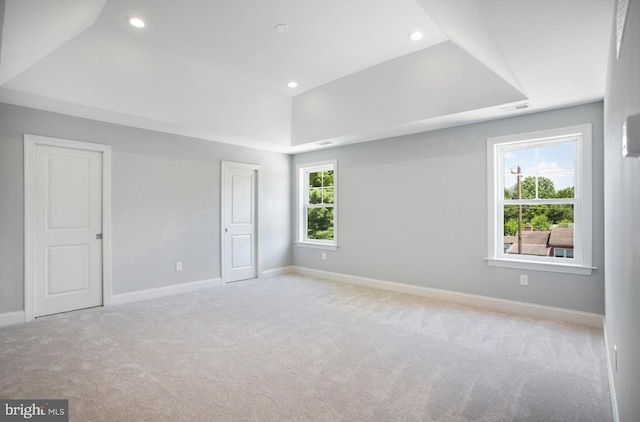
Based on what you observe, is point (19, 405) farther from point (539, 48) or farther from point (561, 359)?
point (539, 48)

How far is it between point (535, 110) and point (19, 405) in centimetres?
526

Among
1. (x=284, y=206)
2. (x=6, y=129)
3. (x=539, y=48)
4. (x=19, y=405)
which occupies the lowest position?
(x=19, y=405)

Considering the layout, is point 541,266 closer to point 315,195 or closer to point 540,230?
point 540,230

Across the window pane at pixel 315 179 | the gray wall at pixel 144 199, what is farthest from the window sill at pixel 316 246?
the gray wall at pixel 144 199

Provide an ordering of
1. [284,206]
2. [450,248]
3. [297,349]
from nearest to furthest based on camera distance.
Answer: [297,349] < [450,248] < [284,206]

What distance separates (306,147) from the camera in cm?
593

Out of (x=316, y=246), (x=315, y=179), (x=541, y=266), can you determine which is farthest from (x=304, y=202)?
(x=541, y=266)

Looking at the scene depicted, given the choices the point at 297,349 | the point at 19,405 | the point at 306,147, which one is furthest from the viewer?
the point at 306,147

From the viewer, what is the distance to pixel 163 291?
4742 mm

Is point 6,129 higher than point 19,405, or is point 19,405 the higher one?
point 6,129

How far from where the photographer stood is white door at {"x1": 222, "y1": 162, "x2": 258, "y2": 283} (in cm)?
559

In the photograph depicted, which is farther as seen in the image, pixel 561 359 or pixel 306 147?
pixel 306 147

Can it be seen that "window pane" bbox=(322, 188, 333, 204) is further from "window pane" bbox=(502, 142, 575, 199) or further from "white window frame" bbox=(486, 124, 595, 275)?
"window pane" bbox=(502, 142, 575, 199)

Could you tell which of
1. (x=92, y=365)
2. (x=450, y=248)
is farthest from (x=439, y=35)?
(x=92, y=365)
